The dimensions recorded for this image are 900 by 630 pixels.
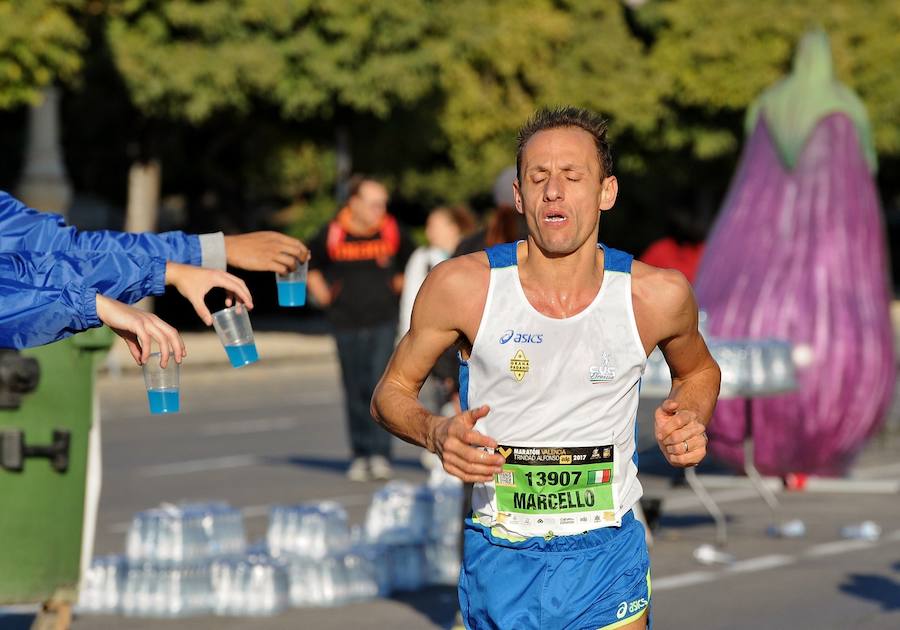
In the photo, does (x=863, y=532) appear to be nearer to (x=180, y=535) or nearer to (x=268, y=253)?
(x=180, y=535)

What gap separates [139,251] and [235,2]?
23.4 m

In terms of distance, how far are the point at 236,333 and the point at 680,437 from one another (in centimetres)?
134

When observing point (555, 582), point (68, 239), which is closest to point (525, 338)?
point (555, 582)

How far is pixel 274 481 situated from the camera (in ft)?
45.0

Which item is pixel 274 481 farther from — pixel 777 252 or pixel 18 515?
pixel 18 515

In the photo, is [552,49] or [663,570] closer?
[663,570]

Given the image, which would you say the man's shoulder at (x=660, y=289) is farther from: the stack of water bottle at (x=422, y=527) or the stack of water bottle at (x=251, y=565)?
the stack of water bottle at (x=422, y=527)

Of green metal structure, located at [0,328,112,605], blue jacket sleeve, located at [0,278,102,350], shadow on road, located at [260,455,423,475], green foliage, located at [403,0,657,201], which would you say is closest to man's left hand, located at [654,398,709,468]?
blue jacket sleeve, located at [0,278,102,350]

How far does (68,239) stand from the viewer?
5371 mm

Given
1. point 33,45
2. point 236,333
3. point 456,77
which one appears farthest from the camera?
point 456,77

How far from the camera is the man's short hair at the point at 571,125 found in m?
4.82

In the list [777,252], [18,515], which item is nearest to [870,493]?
[777,252]

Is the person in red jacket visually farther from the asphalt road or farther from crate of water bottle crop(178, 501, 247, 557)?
crate of water bottle crop(178, 501, 247, 557)

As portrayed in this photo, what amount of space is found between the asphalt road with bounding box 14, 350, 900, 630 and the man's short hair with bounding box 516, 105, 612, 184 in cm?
380
